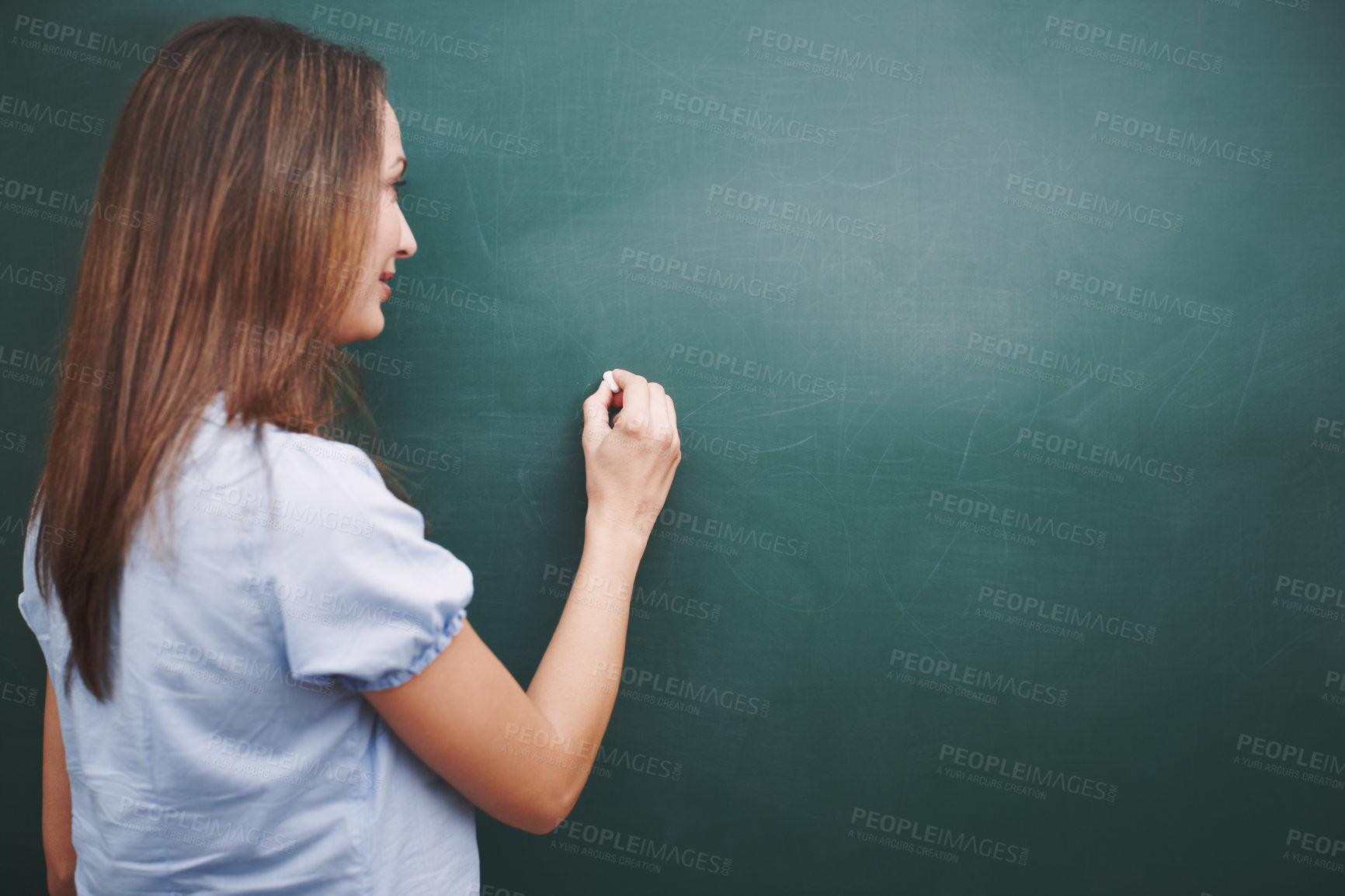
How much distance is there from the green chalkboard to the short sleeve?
54 cm

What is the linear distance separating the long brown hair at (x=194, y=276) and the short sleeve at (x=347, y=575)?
0.10m

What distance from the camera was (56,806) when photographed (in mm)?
912

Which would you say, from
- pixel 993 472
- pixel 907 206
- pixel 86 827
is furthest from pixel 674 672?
pixel 907 206

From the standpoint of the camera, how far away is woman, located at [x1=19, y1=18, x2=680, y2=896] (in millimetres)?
636

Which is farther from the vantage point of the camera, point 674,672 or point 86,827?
point 674,672

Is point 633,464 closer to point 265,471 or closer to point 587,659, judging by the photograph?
point 587,659

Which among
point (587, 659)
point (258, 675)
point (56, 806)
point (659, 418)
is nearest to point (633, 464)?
point (659, 418)

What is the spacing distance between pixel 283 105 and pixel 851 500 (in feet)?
3.27

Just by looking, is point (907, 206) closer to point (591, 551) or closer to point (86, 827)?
point (591, 551)

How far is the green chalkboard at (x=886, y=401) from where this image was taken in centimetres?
118

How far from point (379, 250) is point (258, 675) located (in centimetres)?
48

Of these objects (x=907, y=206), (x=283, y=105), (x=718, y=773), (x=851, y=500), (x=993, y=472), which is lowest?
(x=718, y=773)

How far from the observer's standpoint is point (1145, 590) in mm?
1280

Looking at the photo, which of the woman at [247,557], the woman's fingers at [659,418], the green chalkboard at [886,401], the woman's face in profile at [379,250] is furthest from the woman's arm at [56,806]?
the woman's fingers at [659,418]
